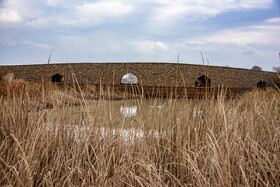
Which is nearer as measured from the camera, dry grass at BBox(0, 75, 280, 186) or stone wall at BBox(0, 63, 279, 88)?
dry grass at BBox(0, 75, 280, 186)

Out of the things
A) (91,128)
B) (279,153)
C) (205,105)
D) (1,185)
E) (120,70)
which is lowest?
(1,185)

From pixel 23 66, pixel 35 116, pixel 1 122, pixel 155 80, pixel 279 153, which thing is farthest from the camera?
pixel 23 66

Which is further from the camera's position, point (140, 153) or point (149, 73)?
point (149, 73)

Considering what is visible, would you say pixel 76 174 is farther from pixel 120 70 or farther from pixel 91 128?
pixel 120 70

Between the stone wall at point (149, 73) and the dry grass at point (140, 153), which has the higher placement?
the stone wall at point (149, 73)

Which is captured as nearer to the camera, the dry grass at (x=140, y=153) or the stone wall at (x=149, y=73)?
the dry grass at (x=140, y=153)

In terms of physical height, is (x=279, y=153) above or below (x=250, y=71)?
below

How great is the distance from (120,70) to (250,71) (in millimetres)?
10702

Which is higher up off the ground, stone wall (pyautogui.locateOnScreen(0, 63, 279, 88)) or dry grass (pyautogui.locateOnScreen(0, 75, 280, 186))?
stone wall (pyautogui.locateOnScreen(0, 63, 279, 88))

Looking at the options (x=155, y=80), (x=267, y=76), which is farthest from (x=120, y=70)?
(x=267, y=76)

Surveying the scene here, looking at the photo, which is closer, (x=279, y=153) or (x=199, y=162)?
(x=199, y=162)

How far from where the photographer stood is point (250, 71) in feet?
64.0

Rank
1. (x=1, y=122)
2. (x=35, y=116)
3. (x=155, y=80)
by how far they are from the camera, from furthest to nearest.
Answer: (x=155, y=80), (x=1, y=122), (x=35, y=116)

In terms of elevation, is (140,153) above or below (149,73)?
below
